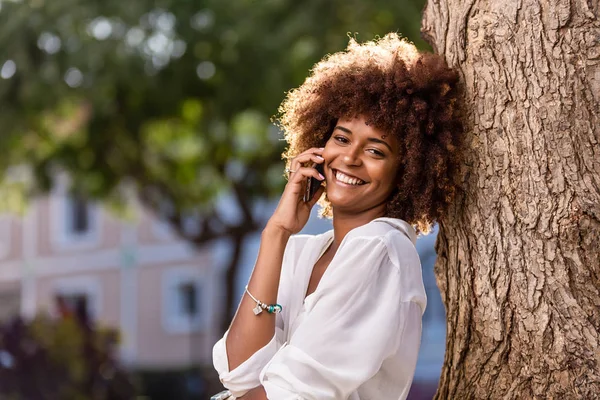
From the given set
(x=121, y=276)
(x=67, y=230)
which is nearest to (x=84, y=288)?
(x=121, y=276)

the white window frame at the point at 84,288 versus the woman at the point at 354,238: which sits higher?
the white window frame at the point at 84,288

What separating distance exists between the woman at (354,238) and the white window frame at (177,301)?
22838 millimetres

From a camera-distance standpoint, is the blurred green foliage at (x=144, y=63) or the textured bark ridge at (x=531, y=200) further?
the blurred green foliage at (x=144, y=63)

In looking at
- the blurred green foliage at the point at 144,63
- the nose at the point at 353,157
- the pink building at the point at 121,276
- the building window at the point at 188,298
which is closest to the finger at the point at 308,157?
the nose at the point at 353,157

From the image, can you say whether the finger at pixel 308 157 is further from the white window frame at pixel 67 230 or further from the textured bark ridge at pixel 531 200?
the white window frame at pixel 67 230

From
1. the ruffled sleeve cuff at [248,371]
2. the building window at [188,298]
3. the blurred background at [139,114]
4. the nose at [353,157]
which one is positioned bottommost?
the ruffled sleeve cuff at [248,371]

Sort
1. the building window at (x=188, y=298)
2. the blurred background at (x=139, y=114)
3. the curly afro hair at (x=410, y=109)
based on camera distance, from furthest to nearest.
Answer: the building window at (x=188, y=298) < the blurred background at (x=139, y=114) < the curly afro hair at (x=410, y=109)

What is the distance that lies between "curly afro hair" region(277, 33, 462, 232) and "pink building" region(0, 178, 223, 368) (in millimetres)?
21920

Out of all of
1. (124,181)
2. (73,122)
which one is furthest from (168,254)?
(73,122)

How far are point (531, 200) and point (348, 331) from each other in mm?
700

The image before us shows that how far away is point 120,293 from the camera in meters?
27.1

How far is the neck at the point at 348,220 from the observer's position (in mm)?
3045

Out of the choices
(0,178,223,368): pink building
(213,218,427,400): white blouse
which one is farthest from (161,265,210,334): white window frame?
(213,218,427,400): white blouse

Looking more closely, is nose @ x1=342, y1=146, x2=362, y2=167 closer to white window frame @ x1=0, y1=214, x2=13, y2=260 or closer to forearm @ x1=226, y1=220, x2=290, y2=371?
forearm @ x1=226, y1=220, x2=290, y2=371
